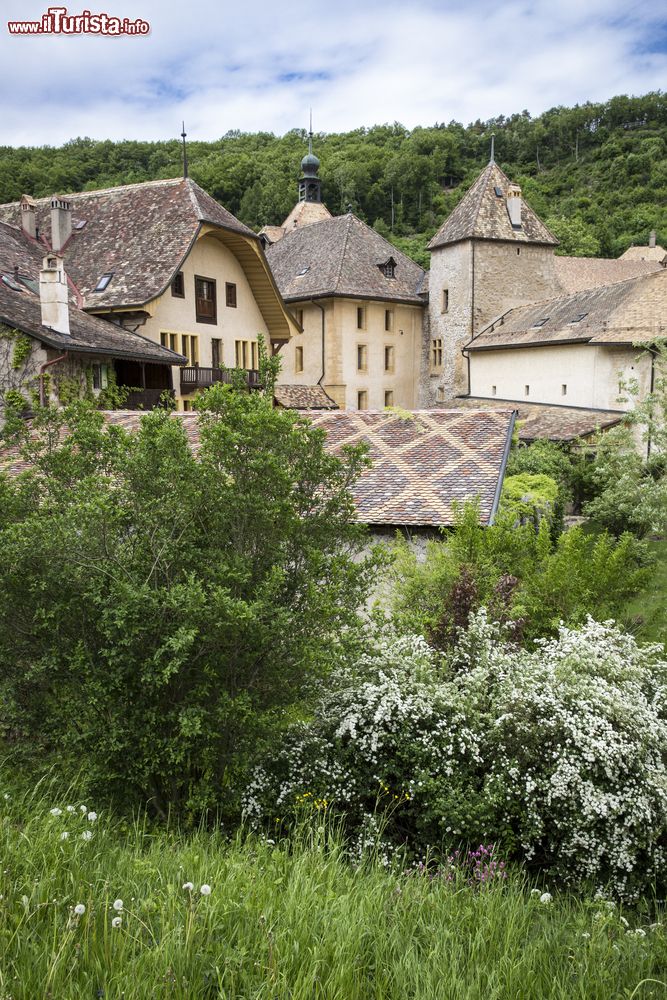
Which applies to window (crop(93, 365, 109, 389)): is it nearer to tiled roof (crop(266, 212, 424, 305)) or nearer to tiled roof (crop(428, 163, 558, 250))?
tiled roof (crop(266, 212, 424, 305))

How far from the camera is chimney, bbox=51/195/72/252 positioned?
98.4ft

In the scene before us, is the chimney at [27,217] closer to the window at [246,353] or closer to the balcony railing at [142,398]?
the window at [246,353]

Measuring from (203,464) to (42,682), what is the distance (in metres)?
2.01

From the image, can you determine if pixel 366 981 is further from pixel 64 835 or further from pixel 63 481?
pixel 63 481

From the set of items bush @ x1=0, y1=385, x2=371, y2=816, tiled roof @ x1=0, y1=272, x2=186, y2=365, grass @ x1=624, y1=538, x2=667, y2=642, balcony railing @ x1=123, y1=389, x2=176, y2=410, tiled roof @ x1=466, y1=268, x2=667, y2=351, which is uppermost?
tiled roof @ x1=466, y1=268, x2=667, y2=351

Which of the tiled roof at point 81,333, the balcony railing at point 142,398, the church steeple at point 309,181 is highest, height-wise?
the church steeple at point 309,181

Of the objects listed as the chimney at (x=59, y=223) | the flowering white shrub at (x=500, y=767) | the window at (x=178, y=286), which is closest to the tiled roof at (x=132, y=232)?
the chimney at (x=59, y=223)

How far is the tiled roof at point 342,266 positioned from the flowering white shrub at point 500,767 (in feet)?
128

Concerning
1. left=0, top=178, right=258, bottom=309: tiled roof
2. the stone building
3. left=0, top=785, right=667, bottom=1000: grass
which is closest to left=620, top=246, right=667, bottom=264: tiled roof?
the stone building

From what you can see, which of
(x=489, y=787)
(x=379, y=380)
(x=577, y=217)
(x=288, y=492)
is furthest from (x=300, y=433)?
(x=577, y=217)

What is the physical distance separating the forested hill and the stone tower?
2416 cm

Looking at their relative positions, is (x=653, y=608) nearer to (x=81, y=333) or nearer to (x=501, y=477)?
(x=501, y=477)

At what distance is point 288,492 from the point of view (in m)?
6.28

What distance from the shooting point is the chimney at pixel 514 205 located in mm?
44562
